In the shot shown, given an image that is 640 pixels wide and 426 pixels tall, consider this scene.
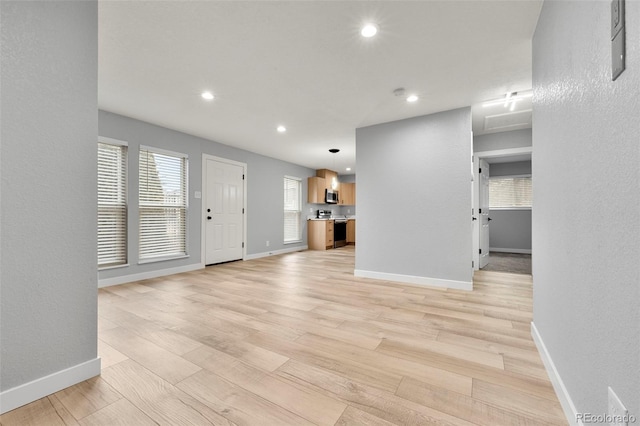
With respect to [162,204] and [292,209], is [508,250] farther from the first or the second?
[162,204]

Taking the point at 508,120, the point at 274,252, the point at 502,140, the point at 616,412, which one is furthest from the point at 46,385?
the point at 502,140

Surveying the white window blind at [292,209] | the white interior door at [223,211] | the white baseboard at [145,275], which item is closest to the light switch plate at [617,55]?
the white baseboard at [145,275]

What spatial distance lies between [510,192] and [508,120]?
3.61 meters

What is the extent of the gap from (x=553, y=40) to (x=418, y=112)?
2051 millimetres

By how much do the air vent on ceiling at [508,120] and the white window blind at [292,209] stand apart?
15.3 ft

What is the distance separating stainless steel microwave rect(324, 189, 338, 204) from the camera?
26.3 ft

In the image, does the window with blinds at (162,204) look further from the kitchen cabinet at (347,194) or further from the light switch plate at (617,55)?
the kitchen cabinet at (347,194)

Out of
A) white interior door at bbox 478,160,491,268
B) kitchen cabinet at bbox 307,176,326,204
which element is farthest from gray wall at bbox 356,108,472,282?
kitchen cabinet at bbox 307,176,326,204

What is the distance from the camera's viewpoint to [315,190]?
773 centimetres

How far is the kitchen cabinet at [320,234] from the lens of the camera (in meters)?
7.55

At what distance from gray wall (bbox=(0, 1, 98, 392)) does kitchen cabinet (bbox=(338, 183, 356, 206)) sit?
7.59 metres

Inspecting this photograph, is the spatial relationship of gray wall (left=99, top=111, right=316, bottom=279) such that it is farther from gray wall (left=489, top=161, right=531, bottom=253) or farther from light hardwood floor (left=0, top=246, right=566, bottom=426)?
gray wall (left=489, top=161, right=531, bottom=253)

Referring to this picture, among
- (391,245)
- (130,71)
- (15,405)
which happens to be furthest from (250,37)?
(391,245)

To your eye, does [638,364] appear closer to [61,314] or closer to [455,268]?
[61,314]
